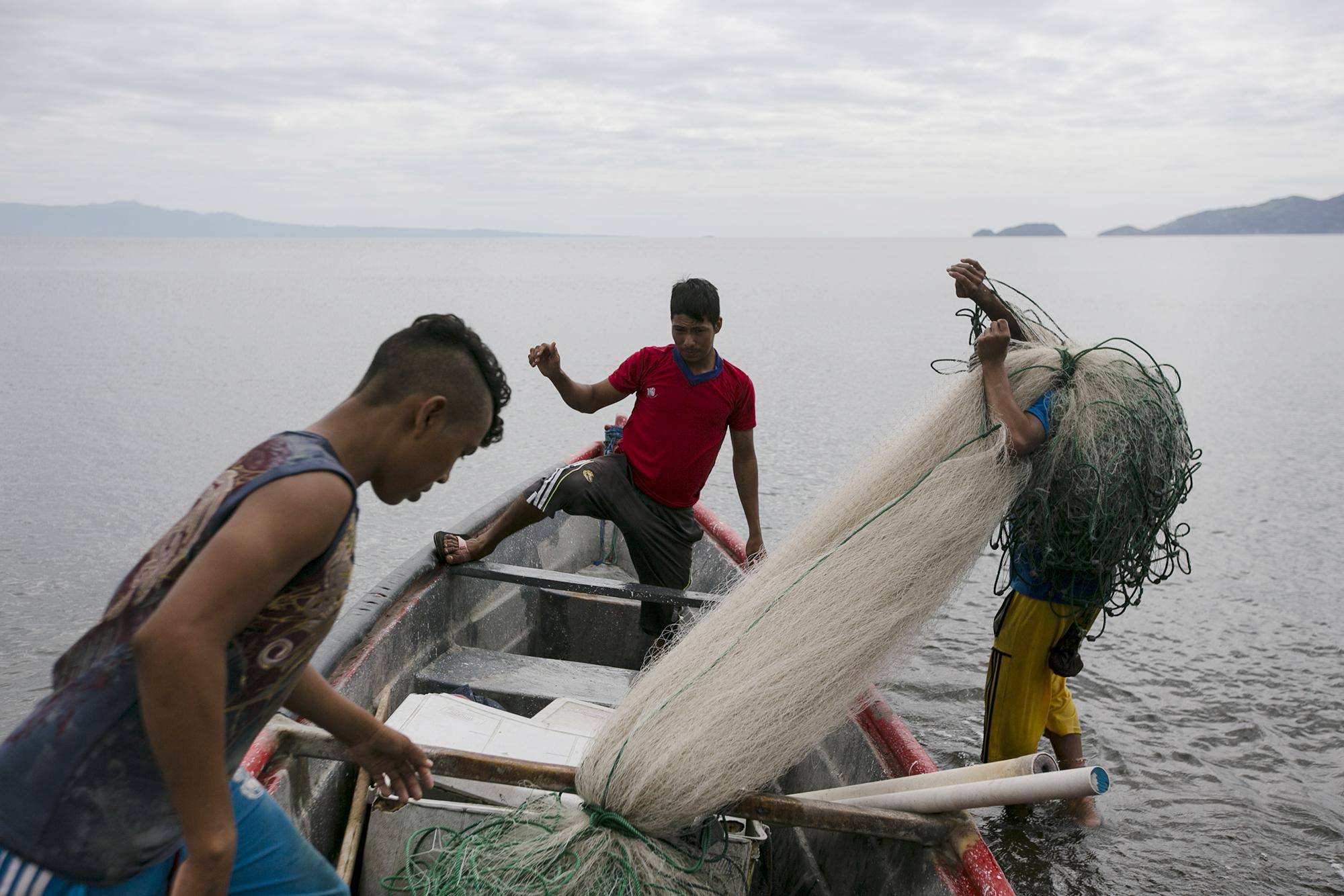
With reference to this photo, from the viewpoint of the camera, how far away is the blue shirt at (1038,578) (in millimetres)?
3643

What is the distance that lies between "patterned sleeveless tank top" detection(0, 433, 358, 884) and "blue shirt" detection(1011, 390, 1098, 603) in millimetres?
2663

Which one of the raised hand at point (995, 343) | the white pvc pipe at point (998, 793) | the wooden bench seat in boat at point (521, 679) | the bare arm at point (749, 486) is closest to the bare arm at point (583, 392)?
the bare arm at point (749, 486)

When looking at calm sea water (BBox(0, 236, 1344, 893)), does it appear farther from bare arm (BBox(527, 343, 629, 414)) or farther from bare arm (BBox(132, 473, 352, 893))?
bare arm (BBox(132, 473, 352, 893))

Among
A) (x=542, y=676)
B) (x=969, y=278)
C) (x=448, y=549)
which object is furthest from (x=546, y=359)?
(x=969, y=278)

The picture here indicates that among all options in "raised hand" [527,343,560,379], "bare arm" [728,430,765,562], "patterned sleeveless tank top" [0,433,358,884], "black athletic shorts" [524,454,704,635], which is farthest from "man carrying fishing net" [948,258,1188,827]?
"patterned sleeveless tank top" [0,433,358,884]

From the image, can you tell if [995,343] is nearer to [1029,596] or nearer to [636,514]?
[1029,596]

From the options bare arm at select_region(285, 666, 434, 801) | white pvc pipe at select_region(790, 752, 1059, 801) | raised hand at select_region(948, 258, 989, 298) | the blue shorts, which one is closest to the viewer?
the blue shorts

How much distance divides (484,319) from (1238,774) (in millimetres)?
30776

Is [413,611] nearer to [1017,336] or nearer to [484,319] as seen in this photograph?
[1017,336]

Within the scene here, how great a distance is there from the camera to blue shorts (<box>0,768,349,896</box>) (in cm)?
175

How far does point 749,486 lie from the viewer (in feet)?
17.2

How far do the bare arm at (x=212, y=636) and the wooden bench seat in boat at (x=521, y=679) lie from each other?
2.51 m

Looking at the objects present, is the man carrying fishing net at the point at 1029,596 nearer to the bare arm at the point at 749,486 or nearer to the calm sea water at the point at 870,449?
the calm sea water at the point at 870,449

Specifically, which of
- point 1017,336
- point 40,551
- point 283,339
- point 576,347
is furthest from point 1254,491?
point 283,339
